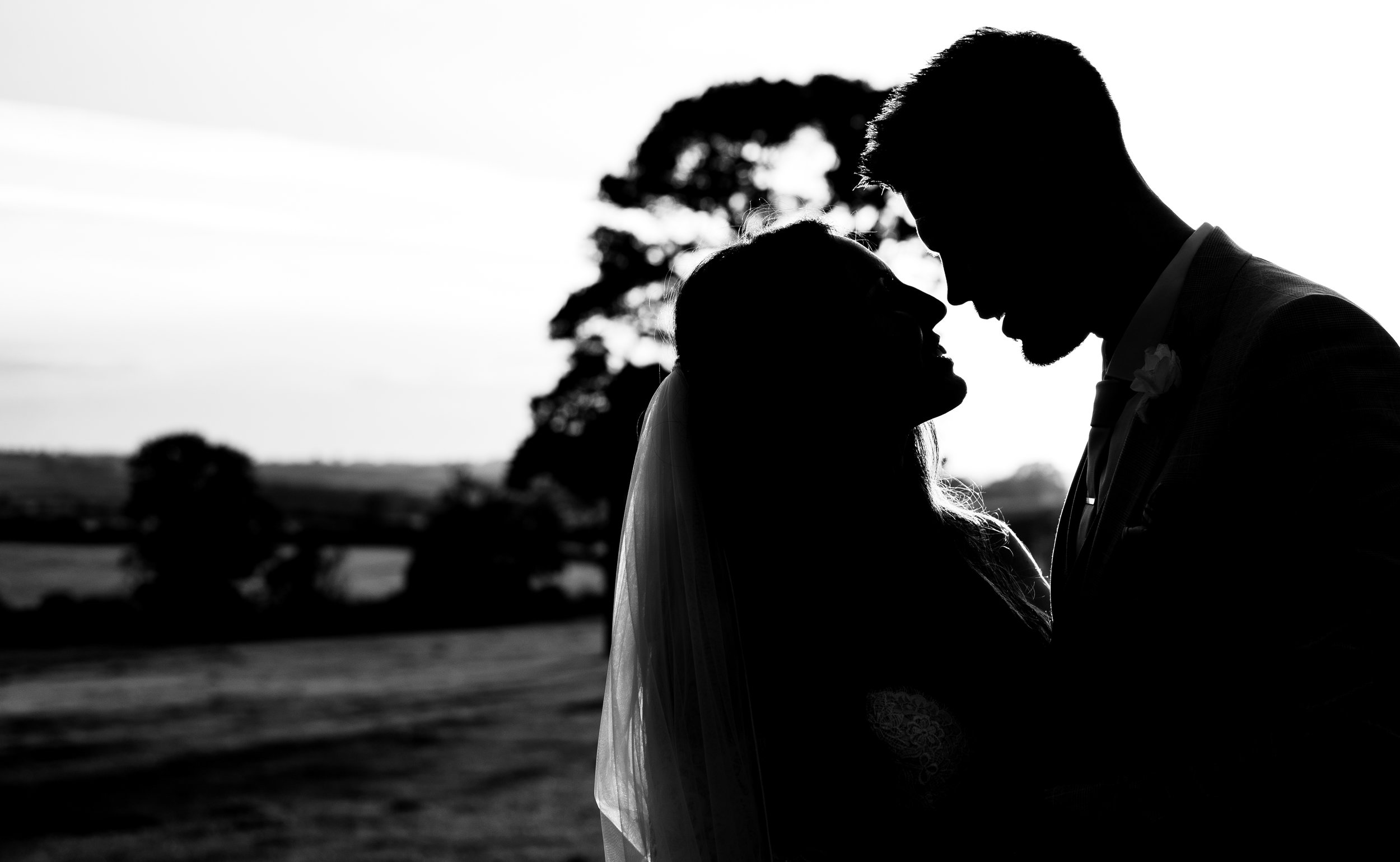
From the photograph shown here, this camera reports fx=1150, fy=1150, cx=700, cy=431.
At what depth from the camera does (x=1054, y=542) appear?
3.16 metres

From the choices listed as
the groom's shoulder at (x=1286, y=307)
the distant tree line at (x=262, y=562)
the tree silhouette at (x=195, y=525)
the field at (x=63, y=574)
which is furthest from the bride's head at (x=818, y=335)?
the tree silhouette at (x=195, y=525)

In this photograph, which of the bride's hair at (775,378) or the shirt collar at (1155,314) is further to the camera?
the bride's hair at (775,378)

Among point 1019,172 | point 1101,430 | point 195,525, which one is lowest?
point 195,525

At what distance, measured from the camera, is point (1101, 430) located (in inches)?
115

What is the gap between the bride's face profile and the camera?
12.2 feet

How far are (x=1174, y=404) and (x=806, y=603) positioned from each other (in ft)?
4.66

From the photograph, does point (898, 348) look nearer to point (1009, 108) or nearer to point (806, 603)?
point (806, 603)

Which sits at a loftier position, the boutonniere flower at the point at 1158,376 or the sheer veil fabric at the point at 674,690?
the boutonniere flower at the point at 1158,376

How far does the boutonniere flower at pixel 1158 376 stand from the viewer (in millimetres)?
2568

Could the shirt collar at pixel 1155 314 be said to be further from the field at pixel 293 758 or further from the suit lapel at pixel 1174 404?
the field at pixel 293 758

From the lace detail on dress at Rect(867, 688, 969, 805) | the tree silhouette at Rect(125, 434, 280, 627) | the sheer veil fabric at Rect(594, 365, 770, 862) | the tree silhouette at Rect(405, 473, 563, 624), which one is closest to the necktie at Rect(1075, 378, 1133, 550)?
the lace detail on dress at Rect(867, 688, 969, 805)

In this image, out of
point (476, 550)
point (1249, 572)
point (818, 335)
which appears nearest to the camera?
point (1249, 572)

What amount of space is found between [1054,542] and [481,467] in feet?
123

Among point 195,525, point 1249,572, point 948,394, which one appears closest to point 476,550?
point 195,525
